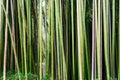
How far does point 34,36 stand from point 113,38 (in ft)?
1.73

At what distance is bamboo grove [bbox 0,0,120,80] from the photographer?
1.51 metres

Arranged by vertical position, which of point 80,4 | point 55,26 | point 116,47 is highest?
point 80,4

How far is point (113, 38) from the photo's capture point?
1598 millimetres

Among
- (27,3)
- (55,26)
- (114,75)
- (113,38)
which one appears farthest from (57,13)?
(114,75)

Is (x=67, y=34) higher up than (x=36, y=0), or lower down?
lower down

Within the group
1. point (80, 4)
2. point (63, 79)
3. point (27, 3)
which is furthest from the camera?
point (27, 3)

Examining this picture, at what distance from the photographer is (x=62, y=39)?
60.4 inches

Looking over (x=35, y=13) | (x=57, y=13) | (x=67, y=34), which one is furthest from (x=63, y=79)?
(x=35, y=13)

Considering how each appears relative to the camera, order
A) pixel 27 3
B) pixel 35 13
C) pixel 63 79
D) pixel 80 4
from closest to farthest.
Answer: pixel 80 4 < pixel 63 79 < pixel 27 3 < pixel 35 13

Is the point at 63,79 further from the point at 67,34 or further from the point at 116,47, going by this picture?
the point at 116,47

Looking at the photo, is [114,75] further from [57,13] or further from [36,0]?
[36,0]

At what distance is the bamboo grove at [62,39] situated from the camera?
1513 millimetres

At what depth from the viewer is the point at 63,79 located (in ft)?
5.09

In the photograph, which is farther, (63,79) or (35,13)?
(35,13)
